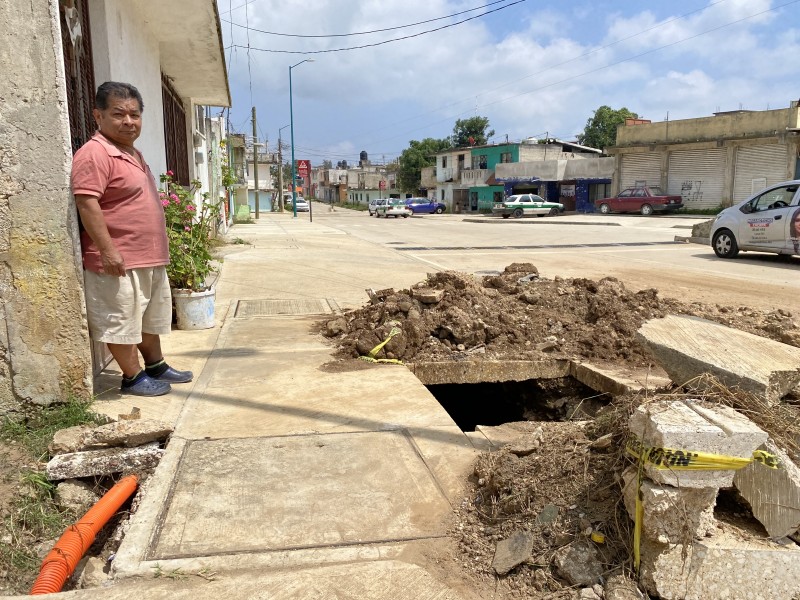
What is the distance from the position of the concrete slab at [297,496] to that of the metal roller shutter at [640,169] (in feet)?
126

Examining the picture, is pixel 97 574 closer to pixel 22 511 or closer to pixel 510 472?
pixel 22 511

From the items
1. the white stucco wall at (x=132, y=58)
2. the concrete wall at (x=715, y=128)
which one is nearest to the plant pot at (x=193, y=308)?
the white stucco wall at (x=132, y=58)

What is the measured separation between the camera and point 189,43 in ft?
29.9

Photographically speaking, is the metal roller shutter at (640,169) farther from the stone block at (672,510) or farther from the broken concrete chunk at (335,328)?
the stone block at (672,510)

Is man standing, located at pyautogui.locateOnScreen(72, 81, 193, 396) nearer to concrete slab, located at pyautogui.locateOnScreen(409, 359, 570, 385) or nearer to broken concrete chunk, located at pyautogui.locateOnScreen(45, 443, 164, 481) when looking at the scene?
broken concrete chunk, located at pyautogui.locateOnScreen(45, 443, 164, 481)

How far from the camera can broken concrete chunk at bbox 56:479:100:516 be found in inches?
119

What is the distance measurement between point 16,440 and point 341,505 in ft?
6.23

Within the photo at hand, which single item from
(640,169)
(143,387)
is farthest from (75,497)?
(640,169)

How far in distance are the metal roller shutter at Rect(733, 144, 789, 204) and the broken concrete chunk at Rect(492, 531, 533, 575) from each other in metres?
34.1

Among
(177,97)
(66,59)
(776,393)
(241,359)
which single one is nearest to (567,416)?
(776,393)

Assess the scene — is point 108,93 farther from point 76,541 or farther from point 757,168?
point 757,168

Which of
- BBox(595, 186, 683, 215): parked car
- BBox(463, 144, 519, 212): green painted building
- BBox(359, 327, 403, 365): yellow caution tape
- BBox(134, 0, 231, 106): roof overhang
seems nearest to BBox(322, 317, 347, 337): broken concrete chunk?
BBox(359, 327, 403, 365): yellow caution tape

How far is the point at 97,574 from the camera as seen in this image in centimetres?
230

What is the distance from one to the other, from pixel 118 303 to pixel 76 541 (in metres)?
1.51
